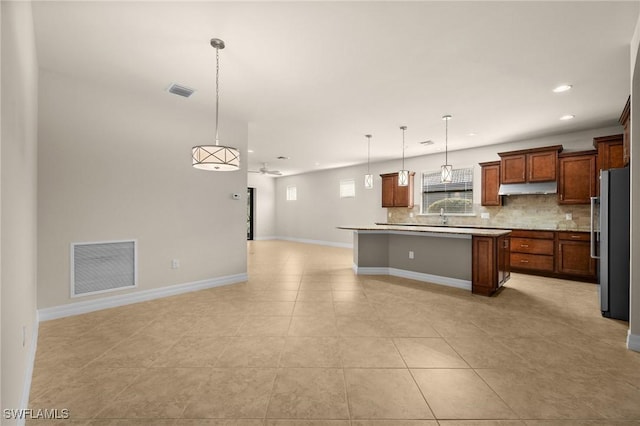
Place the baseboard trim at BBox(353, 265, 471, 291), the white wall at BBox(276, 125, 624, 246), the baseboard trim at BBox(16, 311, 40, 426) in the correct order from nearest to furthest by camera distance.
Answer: the baseboard trim at BBox(16, 311, 40, 426) → the baseboard trim at BBox(353, 265, 471, 291) → the white wall at BBox(276, 125, 624, 246)

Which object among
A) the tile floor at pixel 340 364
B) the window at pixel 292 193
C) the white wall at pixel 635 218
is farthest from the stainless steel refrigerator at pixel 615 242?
the window at pixel 292 193

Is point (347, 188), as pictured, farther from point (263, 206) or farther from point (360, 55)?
point (360, 55)

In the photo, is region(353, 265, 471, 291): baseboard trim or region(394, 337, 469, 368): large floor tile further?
region(353, 265, 471, 291): baseboard trim

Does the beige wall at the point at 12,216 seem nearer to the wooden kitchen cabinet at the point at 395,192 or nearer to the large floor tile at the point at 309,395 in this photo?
the large floor tile at the point at 309,395

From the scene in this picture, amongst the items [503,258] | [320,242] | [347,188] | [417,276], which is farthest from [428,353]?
[320,242]

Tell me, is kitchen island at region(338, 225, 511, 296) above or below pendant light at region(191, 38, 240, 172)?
below

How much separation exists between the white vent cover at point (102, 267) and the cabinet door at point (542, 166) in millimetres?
7291

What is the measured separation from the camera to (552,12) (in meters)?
2.22

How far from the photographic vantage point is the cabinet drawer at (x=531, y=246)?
206 inches

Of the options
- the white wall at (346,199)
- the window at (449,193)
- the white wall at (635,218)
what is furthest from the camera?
the window at (449,193)

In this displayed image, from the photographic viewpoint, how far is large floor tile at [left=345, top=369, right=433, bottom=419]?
168cm

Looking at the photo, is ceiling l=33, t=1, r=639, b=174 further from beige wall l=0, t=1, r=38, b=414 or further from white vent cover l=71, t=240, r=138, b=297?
white vent cover l=71, t=240, r=138, b=297

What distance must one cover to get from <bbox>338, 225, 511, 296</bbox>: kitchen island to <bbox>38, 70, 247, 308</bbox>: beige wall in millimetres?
2546

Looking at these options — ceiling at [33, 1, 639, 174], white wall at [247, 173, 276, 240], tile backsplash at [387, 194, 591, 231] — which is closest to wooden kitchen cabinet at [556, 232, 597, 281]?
tile backsplash at [387, 194, 591, 231]
